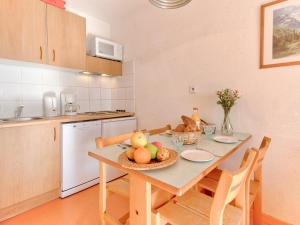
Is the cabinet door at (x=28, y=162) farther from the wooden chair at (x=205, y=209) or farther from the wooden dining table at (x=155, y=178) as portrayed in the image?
the wooden chair at (x=205, y=209)

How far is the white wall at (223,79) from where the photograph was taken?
1492 millimetres

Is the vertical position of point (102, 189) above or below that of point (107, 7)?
below

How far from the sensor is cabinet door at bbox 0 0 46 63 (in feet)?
5.45

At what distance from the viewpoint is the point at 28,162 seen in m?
1.70

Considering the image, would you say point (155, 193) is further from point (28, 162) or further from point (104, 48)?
point (104, 48)

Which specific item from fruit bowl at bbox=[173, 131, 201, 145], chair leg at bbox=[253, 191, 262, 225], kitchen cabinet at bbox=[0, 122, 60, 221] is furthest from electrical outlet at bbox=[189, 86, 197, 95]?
kitchen cabinet at bbox=[0, 122, 60, 221]

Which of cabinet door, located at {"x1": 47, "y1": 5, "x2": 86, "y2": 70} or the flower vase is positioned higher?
cabinet door, located at {"x1": 47, "y1": 5, "x2": 86, "y2": 70}

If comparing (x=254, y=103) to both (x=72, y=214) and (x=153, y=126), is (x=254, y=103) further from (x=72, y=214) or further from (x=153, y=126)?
(x=72, y=214)

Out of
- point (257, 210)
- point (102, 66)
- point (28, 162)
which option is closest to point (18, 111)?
point (28, 162)

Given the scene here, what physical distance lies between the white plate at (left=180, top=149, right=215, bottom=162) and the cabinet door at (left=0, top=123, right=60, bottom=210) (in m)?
1.48

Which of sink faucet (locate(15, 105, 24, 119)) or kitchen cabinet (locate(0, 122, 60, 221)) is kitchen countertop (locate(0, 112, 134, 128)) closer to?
kitchen cabinet (locate(0, 122, 60, 221))

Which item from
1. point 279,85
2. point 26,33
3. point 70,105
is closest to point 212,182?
point 279,85

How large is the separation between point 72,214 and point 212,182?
4.36 ft

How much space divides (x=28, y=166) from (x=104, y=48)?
1.78 meters
